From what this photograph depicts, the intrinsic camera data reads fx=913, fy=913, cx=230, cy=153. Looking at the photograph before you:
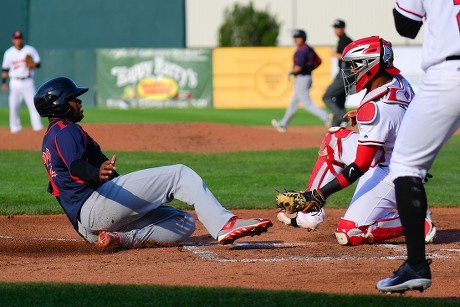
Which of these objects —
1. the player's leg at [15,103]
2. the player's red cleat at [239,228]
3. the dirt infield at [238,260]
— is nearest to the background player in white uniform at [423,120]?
the dirt infield at [238,260]

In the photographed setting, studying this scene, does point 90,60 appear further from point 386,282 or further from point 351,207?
point 386,282

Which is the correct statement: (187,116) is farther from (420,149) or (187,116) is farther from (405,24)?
(420,149)

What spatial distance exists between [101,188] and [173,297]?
203cm

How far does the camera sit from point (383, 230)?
7.45 m

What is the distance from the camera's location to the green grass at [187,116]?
25.1 metres

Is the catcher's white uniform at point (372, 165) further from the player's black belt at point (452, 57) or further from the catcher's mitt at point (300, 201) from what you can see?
the player's black belt at point (452, 57)

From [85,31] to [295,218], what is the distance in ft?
112

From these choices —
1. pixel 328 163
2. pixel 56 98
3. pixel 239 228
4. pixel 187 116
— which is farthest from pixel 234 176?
pixel 187 116

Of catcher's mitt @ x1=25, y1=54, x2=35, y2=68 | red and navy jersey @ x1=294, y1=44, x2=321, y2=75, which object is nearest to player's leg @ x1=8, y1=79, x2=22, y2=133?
catcher's mitt @ x1=25, y1=54, x2=35, y2=68

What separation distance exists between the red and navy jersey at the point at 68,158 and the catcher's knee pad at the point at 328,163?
1.88 m

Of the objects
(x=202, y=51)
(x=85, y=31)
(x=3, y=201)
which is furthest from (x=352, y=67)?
(x=85, y=31)

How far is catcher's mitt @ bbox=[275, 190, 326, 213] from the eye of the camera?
6.73 meters

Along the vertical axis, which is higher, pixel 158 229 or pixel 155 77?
pixel 158 229

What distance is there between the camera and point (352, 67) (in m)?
7.21
